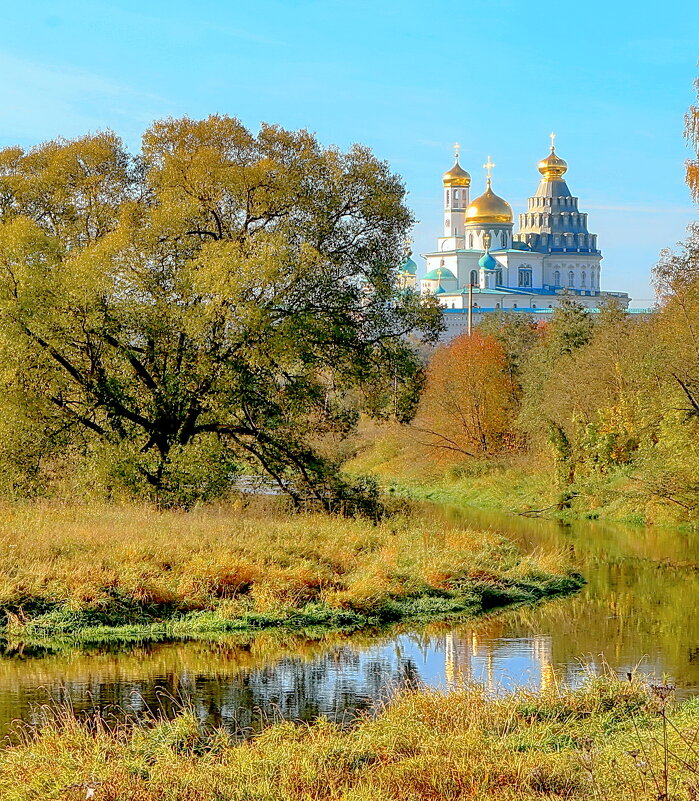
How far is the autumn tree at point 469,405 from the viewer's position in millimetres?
44375

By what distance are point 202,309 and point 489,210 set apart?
125 m

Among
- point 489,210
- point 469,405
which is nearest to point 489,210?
point 489,210

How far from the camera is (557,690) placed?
11.1 meters

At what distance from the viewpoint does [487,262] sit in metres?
139

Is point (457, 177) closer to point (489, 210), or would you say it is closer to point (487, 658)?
point (489, 210)

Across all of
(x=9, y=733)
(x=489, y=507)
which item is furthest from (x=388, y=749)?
(x=489, y=507)

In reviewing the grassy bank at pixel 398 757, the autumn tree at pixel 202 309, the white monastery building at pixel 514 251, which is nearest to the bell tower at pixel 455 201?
the white monastery building at pixel 514 251

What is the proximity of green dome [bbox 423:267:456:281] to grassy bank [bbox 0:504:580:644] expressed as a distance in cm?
11934

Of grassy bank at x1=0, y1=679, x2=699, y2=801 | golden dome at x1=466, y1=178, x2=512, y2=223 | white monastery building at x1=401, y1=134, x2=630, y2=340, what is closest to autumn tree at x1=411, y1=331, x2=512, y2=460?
grassy bank at x1=0, y1=679, x2=699, y2=801

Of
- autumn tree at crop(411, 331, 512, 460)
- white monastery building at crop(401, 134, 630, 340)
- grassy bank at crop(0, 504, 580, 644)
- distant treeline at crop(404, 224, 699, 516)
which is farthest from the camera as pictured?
white monastery building at crop(401, 134, 630, 340)

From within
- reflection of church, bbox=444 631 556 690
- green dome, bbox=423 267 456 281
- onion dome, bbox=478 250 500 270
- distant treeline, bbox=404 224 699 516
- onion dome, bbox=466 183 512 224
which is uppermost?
onion dome, bbox=466 183 512 224

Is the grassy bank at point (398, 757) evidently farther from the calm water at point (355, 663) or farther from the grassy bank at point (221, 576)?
the grassy bank at point (221, 576)

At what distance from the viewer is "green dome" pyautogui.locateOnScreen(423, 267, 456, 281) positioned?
5482 inches

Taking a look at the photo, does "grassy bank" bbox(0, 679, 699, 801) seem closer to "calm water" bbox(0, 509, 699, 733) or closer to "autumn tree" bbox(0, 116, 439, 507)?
"calm water" bbox(0, 509, 699, 733)
